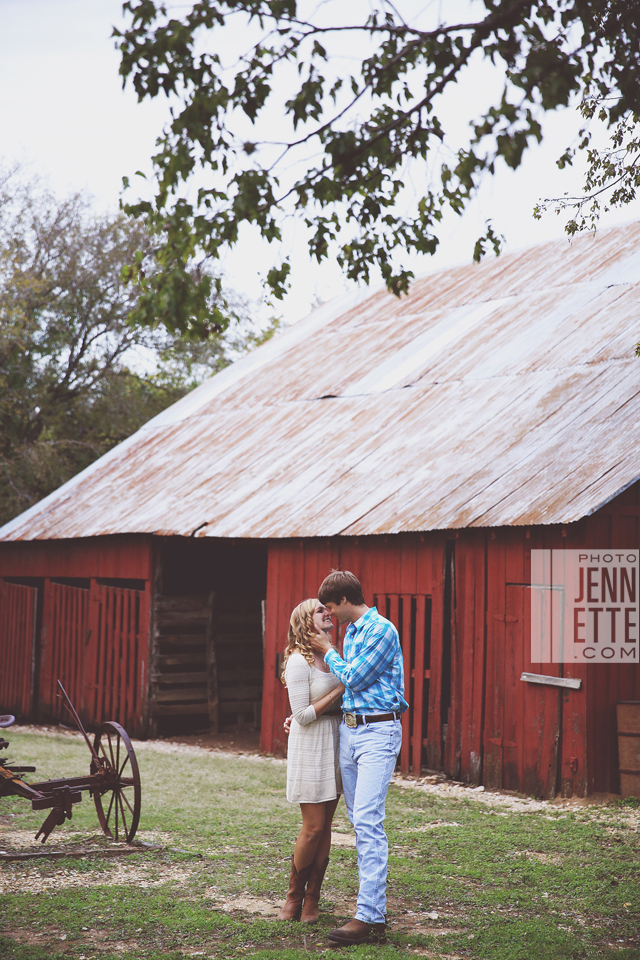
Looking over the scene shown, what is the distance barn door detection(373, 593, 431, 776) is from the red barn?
3 cm

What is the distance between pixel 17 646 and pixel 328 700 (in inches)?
543

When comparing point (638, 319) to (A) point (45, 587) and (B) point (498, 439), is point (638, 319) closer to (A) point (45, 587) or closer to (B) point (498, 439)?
(B) point (498, 439)

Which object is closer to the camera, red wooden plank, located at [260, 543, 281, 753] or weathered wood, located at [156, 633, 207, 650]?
red wooden plank, located at [260, 543, 281, 753]

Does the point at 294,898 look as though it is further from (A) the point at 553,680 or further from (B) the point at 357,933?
(A) the point at 553,680

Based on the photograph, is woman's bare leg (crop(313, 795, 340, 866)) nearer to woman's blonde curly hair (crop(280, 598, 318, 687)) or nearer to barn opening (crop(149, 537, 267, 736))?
woman's blonde curly hair (crop(280, 598, 318, 687))

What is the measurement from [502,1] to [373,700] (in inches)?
158

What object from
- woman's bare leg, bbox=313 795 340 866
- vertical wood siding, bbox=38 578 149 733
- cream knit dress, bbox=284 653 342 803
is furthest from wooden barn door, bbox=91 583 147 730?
cream knit dress, bbox=284 653 342 803

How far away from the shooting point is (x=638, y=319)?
39.1 feet

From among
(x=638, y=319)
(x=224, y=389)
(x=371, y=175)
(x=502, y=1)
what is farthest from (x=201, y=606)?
(x=502, y=1)

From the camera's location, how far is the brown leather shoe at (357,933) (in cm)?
498

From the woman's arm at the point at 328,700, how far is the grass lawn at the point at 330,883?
1.17 meters

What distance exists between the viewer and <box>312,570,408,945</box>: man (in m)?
5.02

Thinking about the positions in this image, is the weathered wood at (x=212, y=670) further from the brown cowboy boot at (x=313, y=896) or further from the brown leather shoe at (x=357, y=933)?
the brown leather shoe at (x=357, y=933)

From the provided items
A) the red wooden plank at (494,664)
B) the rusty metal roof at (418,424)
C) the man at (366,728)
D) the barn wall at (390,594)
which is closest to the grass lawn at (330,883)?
the man at (366,728)
